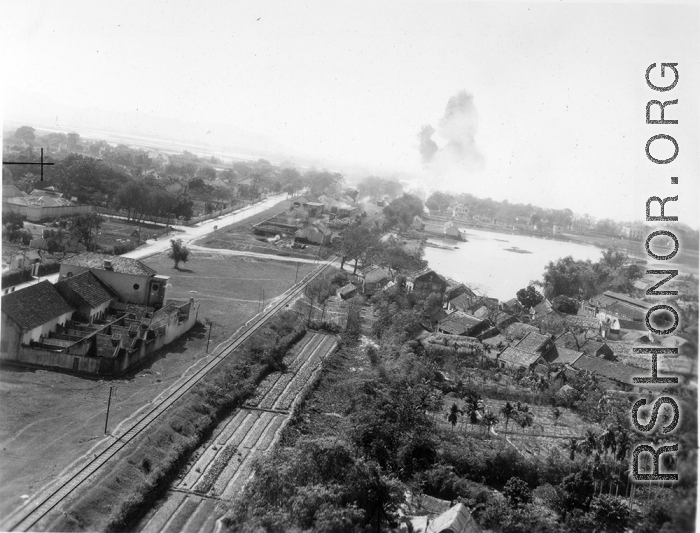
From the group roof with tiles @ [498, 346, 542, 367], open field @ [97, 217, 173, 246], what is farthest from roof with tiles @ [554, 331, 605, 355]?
open field @ [97, 217, 173, 246]

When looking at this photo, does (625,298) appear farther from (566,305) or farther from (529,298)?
(529,298)

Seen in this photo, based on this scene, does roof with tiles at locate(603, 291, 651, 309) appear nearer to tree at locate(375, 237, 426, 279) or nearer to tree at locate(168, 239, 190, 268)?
tree at locate(375, 237, 426, 279)

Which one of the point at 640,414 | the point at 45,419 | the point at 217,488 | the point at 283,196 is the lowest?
the point at 217,488

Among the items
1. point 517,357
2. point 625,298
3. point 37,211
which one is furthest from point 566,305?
point 37,211

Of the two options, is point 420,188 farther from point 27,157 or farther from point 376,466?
point 376,466

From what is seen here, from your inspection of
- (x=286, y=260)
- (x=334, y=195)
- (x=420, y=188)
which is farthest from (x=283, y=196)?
(x=286, y=260)

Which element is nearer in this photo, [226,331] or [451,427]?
[451,427]
